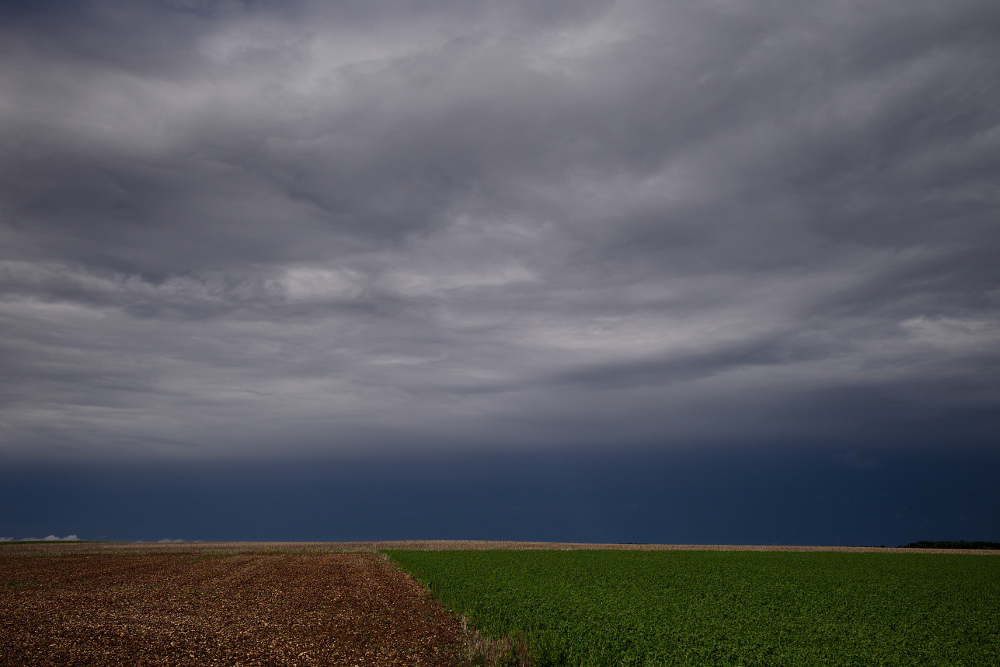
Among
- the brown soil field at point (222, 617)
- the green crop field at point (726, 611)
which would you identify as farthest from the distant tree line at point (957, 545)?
the brown soil field at point (222, 617)

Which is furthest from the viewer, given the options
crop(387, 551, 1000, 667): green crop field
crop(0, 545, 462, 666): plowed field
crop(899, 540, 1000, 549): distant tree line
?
crop(899, 540, 1000, 549): distant tree line

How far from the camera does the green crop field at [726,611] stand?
1736cm

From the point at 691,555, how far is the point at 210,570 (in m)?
42.6

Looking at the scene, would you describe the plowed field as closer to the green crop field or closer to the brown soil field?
the brown soil field

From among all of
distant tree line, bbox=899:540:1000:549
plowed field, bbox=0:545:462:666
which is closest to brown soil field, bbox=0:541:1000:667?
plowed field, bbox=0:545:462:666

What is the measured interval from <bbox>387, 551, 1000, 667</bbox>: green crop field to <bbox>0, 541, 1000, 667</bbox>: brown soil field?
8.50ft

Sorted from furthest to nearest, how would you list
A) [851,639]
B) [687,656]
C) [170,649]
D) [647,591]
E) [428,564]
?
[428,564], [647,591], [851,639], [170,649], [687,656]

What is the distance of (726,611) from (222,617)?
20815 mm

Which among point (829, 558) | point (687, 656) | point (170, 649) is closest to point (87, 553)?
point (170, 649)

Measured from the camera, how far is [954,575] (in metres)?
41.8

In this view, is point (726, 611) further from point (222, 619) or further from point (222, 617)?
point (222, 617)

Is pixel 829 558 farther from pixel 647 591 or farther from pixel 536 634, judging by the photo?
pixel 536 634

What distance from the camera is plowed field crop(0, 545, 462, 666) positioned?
17797 millimetres

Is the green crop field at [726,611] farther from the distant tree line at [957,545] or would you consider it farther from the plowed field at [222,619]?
the distant tree line at [957,545]
